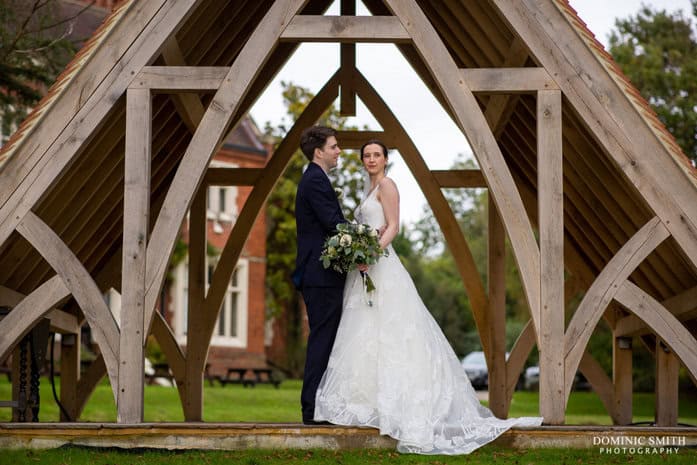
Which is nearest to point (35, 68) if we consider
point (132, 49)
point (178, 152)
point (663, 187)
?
point (178, 152)

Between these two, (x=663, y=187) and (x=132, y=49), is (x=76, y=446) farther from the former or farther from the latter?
(x=663, y=187)

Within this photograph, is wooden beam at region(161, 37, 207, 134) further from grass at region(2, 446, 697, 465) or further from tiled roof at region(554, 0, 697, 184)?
grass at region(2, 446, 697, 465)

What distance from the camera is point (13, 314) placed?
817 centimetres

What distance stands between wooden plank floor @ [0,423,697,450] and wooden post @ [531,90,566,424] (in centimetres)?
26

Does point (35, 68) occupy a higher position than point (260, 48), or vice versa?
point (35, 68)

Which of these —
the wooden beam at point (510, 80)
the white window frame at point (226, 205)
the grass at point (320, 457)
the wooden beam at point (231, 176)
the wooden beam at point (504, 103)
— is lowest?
the grass at point (320, 457)

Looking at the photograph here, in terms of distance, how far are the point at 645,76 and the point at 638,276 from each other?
617 inches

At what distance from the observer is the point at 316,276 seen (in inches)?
321

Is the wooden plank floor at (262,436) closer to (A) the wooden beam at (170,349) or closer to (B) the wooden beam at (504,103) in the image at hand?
(B) the wooden beam at (504,103)

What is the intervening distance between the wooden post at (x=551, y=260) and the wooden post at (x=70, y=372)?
545cm

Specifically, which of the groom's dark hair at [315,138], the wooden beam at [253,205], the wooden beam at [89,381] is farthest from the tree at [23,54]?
the groom's dark hair at [315,138]

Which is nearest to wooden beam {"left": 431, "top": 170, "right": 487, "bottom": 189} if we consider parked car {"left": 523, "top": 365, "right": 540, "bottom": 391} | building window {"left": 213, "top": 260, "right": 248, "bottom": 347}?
building window {"left": 213, "top": 260, "right": 248, "bottom": 347}

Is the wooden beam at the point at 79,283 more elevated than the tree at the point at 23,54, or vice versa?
the tree at the point at 23,54

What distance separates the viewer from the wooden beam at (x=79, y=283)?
8070mm
